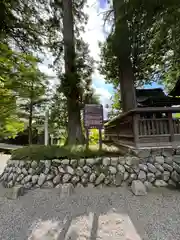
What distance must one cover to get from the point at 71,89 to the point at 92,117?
1.55 metres

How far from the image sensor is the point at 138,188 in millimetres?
3795

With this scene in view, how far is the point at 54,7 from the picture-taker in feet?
25.6

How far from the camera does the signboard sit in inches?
203

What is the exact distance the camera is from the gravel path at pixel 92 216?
236cm

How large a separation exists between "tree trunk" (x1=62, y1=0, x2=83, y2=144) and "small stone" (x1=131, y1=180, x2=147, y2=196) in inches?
111

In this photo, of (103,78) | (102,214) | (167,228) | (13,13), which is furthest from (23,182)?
(103,78)

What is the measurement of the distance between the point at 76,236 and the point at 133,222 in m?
0.99

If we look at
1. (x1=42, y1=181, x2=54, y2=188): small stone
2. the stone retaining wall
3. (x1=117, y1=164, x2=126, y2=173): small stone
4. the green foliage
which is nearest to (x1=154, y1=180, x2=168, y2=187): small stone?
the stone retaining wall

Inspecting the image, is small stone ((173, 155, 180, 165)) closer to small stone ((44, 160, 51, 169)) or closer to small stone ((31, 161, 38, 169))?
small stone ((44, 160, 51, 169))

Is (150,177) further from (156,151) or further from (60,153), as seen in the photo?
(60,153)

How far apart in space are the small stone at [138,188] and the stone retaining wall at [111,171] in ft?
0.80

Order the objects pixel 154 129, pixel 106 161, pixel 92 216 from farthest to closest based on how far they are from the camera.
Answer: pixel 154 129 → pixel 106 161 → pixel 92 216

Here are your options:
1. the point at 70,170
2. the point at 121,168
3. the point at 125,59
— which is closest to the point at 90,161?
the point at 70,170

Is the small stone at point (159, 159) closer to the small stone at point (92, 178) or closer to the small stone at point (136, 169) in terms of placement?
the small stone at point (136, 169)
